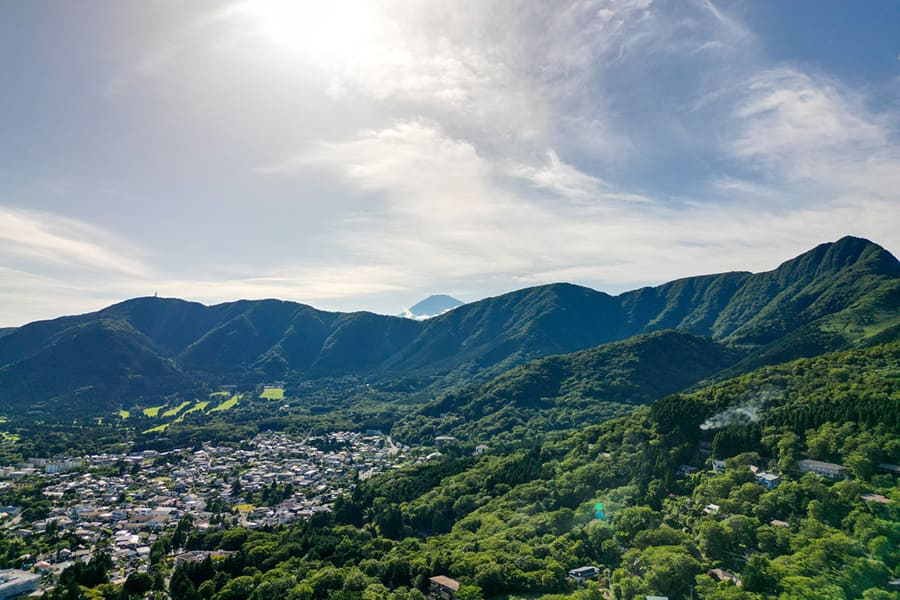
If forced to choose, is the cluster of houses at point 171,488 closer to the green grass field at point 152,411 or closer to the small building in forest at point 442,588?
the small building in forest at point 442,588

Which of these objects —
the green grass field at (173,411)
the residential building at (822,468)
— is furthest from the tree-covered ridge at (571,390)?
the green grass field at (173,411)

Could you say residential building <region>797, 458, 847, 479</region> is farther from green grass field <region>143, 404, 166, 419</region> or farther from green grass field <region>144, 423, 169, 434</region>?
green grass field <region>143, 404, 166, 419</region>

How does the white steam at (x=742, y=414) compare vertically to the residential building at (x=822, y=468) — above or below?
above

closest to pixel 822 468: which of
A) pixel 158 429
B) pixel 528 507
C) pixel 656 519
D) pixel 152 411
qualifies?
pixel 656 519

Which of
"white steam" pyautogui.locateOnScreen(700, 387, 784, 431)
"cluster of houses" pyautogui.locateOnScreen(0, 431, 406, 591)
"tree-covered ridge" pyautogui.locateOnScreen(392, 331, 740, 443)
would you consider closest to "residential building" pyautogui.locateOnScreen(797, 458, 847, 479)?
"white steam" pyautogui.locateOnScreen(700, 387, 784, 431)

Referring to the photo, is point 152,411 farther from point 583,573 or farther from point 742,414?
point 742,414
